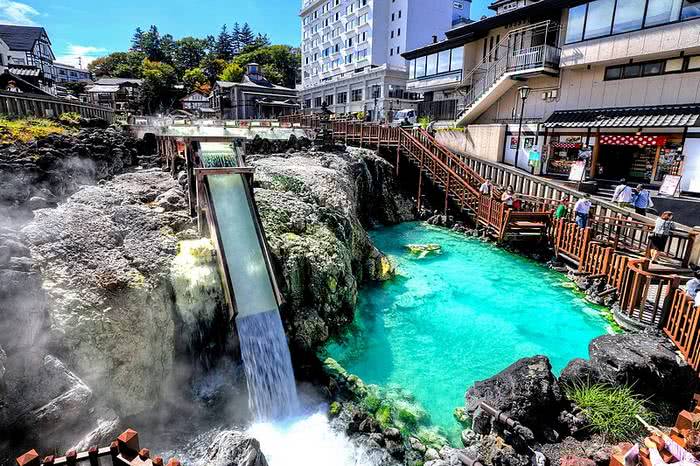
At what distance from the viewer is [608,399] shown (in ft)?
26.0

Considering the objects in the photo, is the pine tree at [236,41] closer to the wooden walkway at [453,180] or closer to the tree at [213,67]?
the tree at [213,67]

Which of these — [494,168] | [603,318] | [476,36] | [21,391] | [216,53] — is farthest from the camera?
[216,53]

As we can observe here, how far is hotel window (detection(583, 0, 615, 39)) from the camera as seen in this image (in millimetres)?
20094

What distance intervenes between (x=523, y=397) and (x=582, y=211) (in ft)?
34.2

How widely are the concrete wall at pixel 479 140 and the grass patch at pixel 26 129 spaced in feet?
72.9

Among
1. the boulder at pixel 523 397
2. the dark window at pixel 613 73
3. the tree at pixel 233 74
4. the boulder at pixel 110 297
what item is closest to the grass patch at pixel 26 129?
the boulder at pixel 110 297

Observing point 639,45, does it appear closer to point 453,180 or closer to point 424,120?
point 453,180

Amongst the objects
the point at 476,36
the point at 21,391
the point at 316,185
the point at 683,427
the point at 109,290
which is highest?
the point at 476,36

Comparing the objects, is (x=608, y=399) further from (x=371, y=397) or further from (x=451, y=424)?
(x=371, y=397)

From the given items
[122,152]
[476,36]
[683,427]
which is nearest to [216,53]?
[476,36]

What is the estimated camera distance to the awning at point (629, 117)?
1759cm

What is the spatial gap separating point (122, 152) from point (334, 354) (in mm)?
14134

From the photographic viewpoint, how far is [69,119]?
18.4 m

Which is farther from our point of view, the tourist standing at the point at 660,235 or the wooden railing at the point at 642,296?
the tourist standing at the point at 660,235
